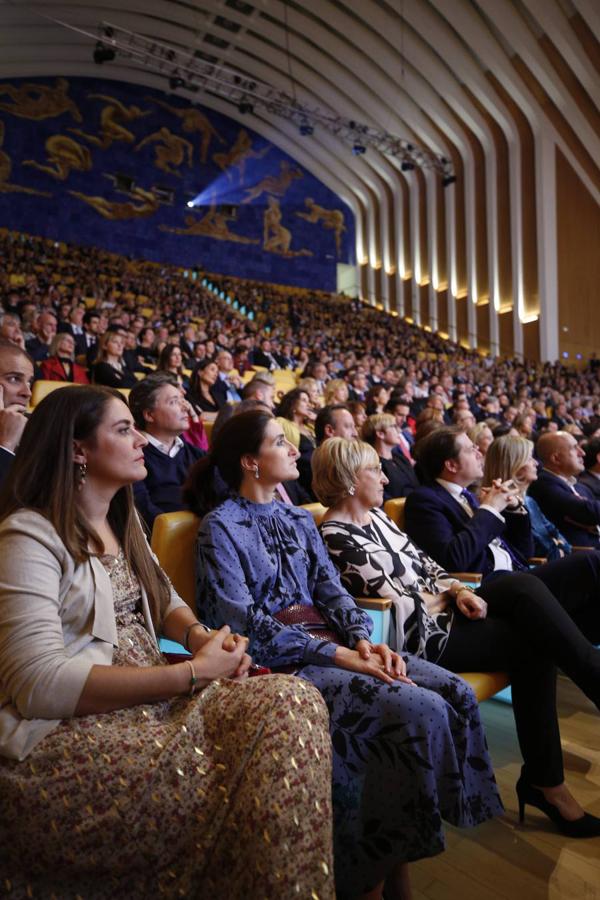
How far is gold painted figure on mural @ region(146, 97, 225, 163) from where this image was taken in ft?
58.8

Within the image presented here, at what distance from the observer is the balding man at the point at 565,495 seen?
271 cm

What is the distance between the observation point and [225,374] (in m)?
6.09

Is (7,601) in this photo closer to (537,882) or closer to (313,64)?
(537,882)

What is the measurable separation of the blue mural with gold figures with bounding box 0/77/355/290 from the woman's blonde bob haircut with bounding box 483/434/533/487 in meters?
16.0

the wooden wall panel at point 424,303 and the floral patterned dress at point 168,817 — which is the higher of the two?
the wooden wall panel at point 424,303

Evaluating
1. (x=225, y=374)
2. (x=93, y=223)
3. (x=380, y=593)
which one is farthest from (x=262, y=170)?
(x=380, y=593)

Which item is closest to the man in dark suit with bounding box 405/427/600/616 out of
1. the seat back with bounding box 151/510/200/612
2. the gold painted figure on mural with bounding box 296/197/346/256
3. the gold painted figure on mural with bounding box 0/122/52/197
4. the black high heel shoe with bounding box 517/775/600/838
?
the black high heel shoe with bounding box 517/775/600/838

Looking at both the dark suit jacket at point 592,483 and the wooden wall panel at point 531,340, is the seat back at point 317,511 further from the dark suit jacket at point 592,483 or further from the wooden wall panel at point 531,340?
the wooden wall panel at point 531,340

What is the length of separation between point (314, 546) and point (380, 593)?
25cm

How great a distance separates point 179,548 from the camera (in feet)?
5.37

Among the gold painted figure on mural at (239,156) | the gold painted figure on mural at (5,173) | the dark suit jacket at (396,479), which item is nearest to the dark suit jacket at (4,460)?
the dark suit jacket at (396,479)

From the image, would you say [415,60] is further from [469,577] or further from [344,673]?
[344,673]

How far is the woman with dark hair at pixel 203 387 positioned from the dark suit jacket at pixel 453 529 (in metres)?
2.40

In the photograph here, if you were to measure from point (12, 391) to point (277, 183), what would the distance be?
19.5 meters
